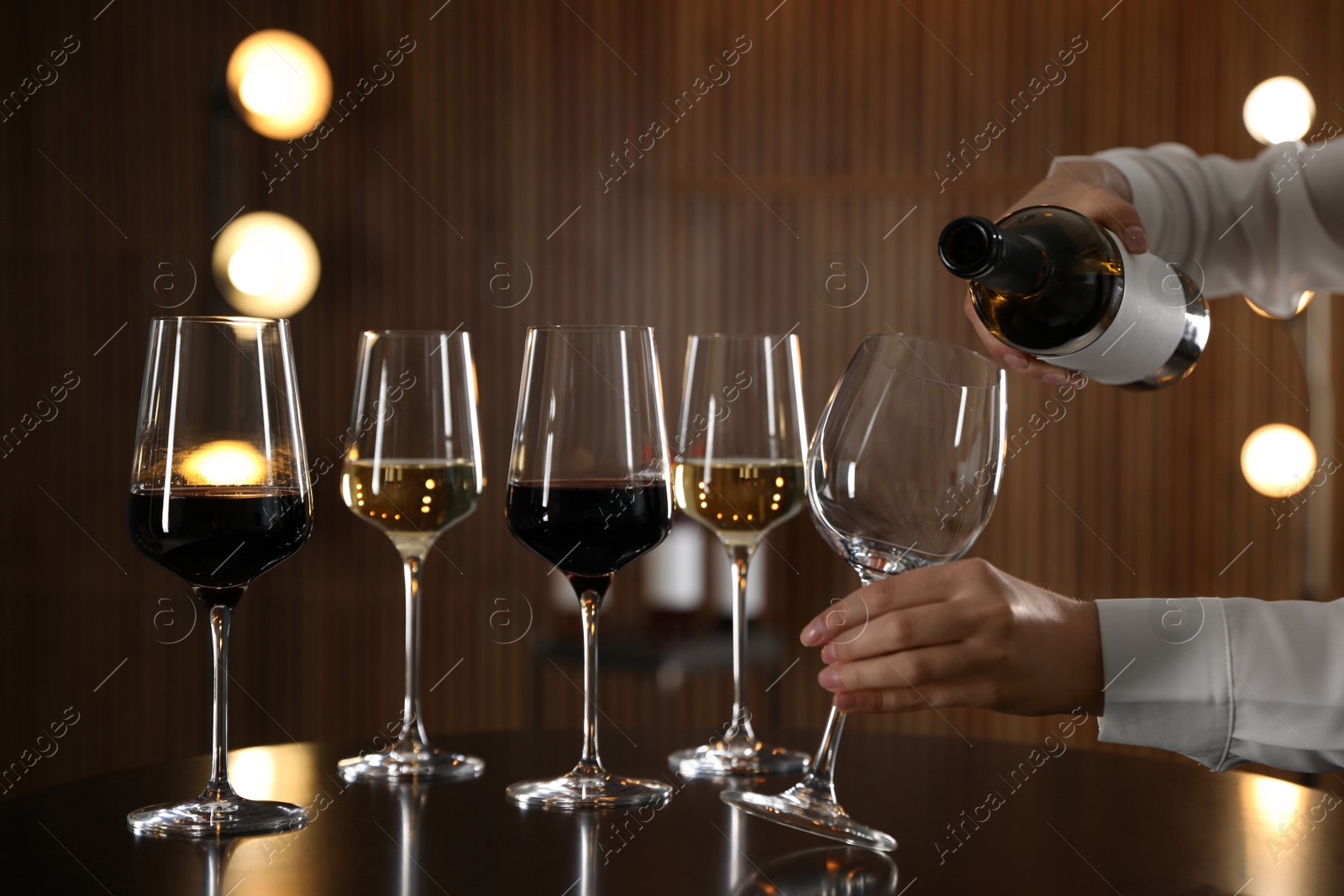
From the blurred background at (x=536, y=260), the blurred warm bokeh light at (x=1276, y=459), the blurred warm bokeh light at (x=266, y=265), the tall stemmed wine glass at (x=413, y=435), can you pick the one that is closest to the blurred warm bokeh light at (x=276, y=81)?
the blurred background at (x=536, y=260)

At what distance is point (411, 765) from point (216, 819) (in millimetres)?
212

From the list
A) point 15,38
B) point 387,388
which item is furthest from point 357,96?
point 387,388

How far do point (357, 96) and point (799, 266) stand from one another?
1180 millimetres

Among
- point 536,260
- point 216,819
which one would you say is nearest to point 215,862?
point 216,819

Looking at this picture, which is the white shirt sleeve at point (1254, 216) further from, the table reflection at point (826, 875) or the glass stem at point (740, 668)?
the table reflection at point (826, 875)

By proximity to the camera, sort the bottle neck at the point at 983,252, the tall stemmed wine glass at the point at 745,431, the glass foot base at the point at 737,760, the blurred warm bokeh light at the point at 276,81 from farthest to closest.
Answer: the blurred warm bokeh light at the point at 276,81 → the tall stemmed wine glass at the point at 745,431 → the glass foot base at the point at 737,760 → the bottle neck at the point at 983,252

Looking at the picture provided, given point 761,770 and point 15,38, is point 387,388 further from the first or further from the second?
point 15,38

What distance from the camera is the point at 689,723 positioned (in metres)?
3.35

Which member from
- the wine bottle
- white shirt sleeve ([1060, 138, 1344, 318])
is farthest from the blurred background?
the wine bottle

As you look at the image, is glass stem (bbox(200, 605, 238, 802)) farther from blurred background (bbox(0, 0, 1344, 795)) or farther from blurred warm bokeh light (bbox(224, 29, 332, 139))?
blurred warm bokeh light (bbox(224, 29, 332, 139))

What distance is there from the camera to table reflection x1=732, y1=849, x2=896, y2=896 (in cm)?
70

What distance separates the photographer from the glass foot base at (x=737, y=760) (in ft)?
3.33

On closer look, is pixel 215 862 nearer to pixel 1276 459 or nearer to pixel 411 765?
pixel 411 765

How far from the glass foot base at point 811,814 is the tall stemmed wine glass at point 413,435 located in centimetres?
36
